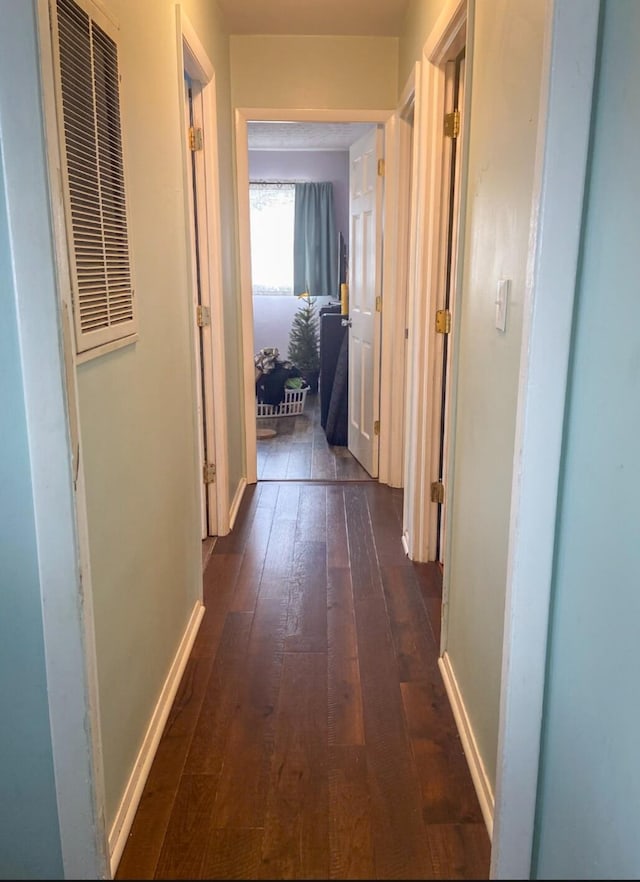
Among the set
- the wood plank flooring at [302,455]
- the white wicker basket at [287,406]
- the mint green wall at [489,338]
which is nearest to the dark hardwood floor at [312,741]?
the mint green wall at [489,338]

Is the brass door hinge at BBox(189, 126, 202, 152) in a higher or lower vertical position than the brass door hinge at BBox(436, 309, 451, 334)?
higher

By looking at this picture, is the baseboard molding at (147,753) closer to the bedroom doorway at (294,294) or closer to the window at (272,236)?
the bedroom doorway at (294,294)

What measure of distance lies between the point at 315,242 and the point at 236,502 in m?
4.13

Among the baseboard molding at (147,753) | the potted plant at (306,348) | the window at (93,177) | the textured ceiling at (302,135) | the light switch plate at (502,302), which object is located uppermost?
the textured ceiling at (302,135)

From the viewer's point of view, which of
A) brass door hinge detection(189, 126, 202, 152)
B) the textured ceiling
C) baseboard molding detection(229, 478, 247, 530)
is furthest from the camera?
the textured ceiling

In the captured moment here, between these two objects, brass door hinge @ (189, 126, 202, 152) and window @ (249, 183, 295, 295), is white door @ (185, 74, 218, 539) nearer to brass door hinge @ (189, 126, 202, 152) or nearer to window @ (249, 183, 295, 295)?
brass door hinge @ (189, 126, 202, 152)

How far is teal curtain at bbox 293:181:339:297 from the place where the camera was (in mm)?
7164

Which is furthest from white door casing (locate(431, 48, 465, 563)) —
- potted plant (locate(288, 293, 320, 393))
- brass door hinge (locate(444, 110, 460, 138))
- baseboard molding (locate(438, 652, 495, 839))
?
potted plant (locate(288, 293, 320, 393))

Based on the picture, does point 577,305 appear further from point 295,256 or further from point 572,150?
point 295,256

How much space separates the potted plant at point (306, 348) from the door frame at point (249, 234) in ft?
9.66

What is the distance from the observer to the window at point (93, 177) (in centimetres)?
131

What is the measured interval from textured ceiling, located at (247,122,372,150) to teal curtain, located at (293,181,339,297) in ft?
1.32

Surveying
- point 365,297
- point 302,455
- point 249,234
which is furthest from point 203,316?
point 302,455

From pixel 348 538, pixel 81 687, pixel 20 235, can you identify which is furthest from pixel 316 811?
pixel 348 538
